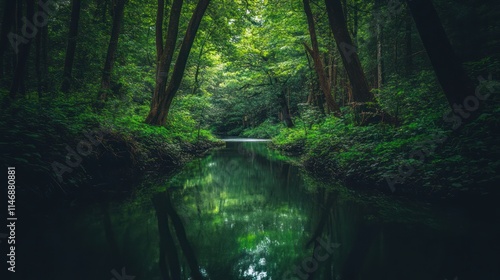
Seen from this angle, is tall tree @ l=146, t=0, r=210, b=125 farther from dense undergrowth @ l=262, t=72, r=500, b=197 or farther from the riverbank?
the riverbank

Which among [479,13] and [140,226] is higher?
[479,13]

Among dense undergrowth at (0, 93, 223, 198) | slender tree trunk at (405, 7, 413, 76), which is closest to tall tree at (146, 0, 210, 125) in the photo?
dense undergrowth at (0, 93, 223, 198)

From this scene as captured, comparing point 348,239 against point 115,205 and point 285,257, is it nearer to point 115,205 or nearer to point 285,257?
point 285,257

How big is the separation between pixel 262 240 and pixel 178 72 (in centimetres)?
844

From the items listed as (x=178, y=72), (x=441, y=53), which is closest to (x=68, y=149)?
(x=178, y=72)

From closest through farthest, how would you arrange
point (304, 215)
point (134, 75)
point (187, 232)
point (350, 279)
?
point (350, 279)
point (187, 232)
point (304, 215)
point (134, 75)

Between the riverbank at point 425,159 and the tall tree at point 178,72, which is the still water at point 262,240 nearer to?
the riverbank at point 425,159

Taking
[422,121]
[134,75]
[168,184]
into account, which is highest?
[134,75]

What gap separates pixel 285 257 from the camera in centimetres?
281

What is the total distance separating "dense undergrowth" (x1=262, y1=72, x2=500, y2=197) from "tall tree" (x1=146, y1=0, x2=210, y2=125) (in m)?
5.97

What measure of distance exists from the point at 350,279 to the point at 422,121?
204 inches

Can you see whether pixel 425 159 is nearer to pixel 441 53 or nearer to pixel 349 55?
pixel 441 53

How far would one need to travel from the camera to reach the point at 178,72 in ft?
33.5

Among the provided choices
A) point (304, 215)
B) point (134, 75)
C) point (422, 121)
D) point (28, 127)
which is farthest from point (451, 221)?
point (134, 75)
